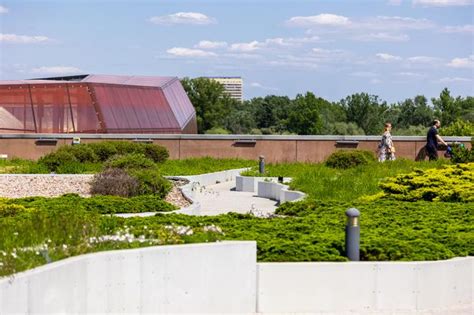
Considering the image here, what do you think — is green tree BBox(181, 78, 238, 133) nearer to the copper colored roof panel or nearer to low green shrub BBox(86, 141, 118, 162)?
the copper colored roof panel

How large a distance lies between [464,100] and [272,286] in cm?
9035

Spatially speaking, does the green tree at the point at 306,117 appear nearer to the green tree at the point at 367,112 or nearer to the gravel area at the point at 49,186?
the green tree at the point at 367,112

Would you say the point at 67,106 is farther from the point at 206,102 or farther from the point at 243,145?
the point at 206,102

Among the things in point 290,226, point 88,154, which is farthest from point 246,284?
point 88,154

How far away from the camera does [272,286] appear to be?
1099 cm

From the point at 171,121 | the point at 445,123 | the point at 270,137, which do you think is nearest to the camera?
the point at 270,137

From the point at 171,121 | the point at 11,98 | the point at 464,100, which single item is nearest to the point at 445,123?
the point at 464,100

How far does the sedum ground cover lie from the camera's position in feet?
35.1

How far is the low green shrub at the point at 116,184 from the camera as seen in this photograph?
21.1 metres

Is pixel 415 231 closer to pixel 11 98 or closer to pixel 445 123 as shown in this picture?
pixel 11 98

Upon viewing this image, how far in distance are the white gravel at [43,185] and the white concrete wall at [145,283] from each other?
1213 centimetres

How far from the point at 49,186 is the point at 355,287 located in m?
14.7

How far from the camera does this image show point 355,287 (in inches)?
438

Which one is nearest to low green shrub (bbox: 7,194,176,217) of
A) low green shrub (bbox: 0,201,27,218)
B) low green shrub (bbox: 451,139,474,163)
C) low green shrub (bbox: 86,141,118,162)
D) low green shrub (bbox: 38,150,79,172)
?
low green shrub (bbox: 0,201,27,218)
